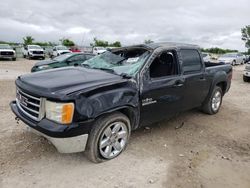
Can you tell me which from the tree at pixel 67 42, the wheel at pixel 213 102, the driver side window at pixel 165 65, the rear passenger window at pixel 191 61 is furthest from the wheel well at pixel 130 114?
the tree at pixel 67 42

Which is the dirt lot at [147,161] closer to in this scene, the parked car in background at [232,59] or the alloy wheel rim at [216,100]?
the alloy wheel rim at [216,100]

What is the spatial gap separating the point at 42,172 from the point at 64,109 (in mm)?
1031

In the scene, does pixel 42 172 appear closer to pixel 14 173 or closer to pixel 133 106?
pixel 14 173

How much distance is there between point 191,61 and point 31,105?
3273 mm

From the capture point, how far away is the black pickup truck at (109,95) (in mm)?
3273

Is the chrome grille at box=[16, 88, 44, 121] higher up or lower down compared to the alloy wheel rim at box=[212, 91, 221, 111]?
higher up

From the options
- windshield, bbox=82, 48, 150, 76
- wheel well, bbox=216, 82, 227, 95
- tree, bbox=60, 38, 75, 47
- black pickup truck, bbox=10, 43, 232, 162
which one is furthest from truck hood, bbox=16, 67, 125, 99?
tree, bbox=60, 38, 75, 47

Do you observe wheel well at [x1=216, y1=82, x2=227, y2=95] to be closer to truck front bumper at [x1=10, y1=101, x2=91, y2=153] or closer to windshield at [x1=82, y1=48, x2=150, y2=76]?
windshield at [x1=82, y1=48, x2=150, y2=76]

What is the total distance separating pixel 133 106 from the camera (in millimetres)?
3914

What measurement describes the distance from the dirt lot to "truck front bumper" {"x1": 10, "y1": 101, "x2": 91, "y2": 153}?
0.44m

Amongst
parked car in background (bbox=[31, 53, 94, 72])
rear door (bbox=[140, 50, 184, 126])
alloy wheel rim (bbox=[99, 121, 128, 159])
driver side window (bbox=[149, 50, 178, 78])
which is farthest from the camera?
parked car in background (bbox=[31, 53, 94, 72])

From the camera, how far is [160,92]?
170 inches

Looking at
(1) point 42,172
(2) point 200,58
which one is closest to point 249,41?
(2) point 200,58

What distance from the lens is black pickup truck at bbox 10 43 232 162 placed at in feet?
10.7
